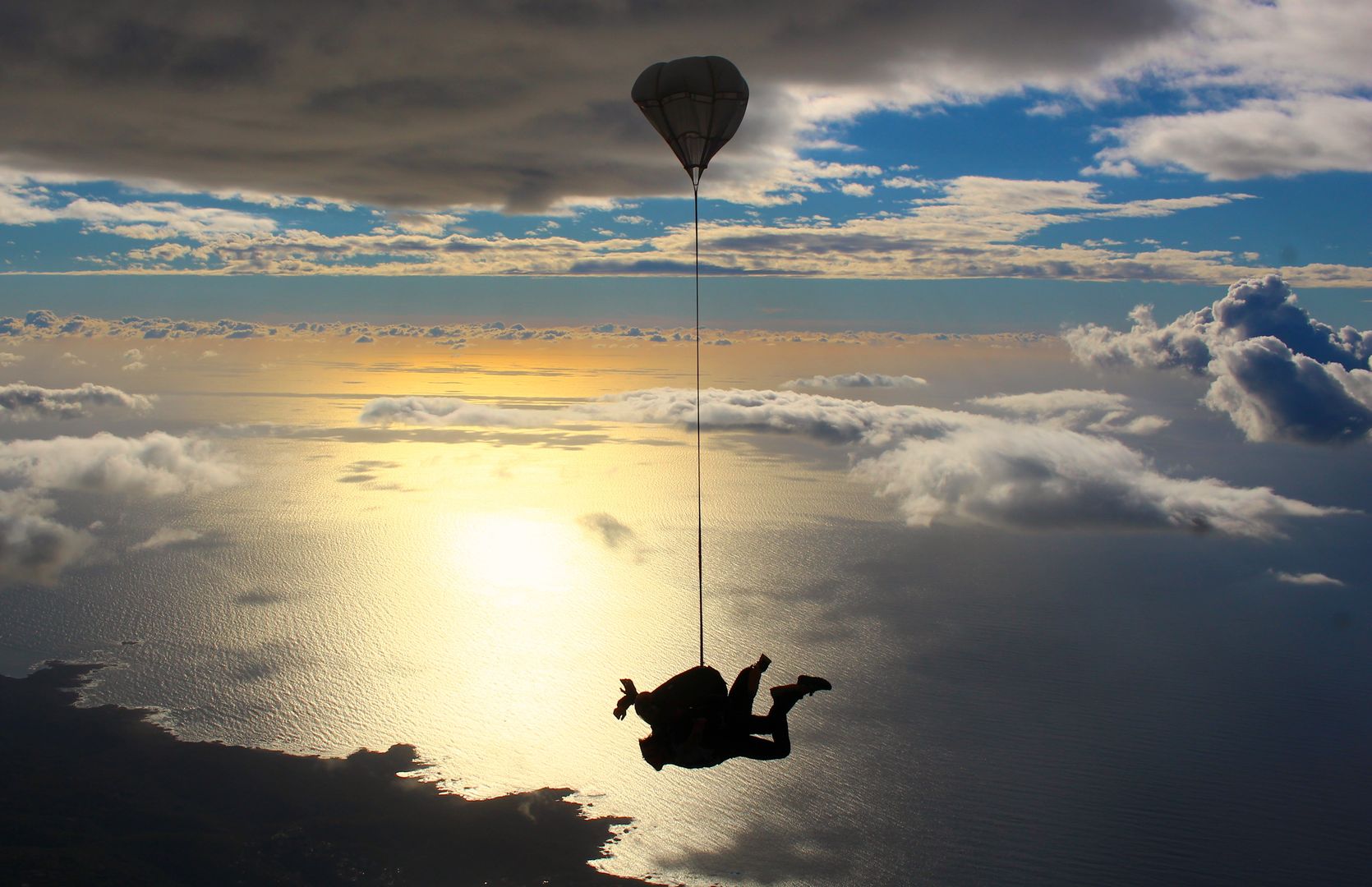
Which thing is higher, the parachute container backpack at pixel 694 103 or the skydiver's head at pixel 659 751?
the parachute container backpack at pixel 694 103

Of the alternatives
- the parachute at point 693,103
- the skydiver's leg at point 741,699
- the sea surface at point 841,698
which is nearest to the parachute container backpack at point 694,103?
the parachute at point 693,103

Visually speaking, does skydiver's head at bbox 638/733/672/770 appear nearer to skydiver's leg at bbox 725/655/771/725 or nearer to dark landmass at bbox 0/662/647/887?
skydiver's leg at bbox 725/655/771/725

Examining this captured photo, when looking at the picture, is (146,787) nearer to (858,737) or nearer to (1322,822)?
(858,737)

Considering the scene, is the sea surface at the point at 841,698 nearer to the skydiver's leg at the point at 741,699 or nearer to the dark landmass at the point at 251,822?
the dark landmass at the point at 251,822

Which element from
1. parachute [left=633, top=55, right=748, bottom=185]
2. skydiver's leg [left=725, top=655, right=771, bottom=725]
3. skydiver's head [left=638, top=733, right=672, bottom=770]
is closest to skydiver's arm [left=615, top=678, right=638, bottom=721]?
skydiver's head [left=638, top=733, right=672, bottom=770]

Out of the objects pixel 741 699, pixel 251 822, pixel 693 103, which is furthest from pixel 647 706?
pixel 251 822

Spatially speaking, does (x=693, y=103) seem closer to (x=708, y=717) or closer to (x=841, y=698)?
(x=708, y=717)
